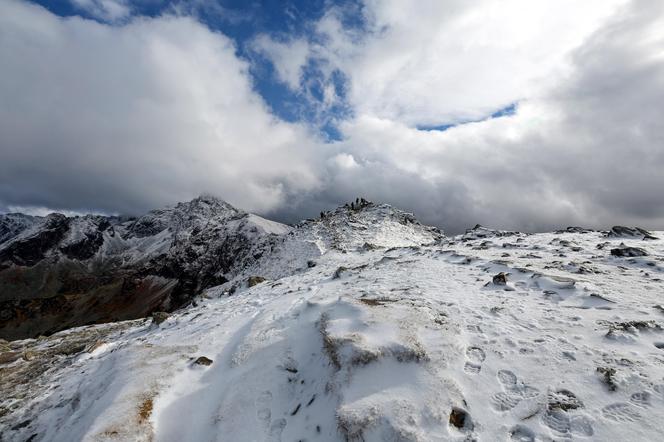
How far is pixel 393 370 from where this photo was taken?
7.99 metres

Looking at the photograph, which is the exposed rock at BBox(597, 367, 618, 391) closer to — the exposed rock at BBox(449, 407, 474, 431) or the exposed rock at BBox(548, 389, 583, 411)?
the exposed rock at BBox(548, 389, 583, 411)

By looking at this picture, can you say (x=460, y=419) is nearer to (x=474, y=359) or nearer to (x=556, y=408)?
(x=556, y=408)

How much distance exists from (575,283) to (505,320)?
195 inches

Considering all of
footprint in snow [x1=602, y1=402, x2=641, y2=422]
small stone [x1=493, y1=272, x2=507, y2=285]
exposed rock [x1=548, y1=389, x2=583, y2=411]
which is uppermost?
small stone [x1=493, y1=272, x2=507, y2=285]

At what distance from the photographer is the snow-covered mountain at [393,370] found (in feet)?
21.6

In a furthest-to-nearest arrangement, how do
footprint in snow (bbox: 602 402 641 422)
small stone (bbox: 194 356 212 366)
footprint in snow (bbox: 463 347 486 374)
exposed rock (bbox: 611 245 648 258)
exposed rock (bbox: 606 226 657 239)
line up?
1. exposed rock (bbox: 606 226 657 239)
2. exposed rock (bbox: 611 245 648 258)
3. small stone (bbox: 194 356 212 366)
4. footprint in snow (bbox: 463 347 486 374)
5. footprint in snow (bbox: 602 402 641 422)

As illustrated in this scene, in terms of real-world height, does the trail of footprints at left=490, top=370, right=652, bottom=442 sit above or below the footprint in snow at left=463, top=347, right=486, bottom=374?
below

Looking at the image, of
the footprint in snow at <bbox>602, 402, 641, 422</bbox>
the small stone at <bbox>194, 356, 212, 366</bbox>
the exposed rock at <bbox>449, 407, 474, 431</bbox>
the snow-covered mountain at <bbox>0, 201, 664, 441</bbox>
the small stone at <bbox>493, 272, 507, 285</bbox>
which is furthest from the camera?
the small stone at <bbox>493, 272, 507, 285</bbox>

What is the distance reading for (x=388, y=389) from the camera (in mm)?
7422

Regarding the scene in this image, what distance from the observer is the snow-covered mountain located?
657 cm

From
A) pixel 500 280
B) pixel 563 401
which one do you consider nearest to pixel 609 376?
pixel 563 401

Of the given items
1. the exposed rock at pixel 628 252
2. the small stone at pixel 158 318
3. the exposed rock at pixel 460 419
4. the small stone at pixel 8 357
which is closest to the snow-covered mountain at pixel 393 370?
the exposed rock at pixel 460 419

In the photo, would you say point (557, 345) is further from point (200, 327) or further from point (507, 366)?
point (200, 327)

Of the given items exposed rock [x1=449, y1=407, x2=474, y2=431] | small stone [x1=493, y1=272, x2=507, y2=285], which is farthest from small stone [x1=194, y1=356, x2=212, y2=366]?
small stone [x1=493, y1=272, x2=507, y2=285]
